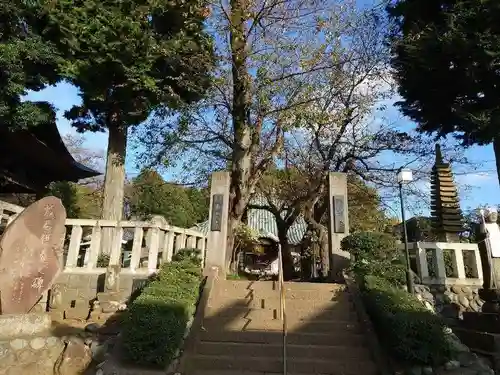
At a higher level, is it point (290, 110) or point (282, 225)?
point (290, 110)

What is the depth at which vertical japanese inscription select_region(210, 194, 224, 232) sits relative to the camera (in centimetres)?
965

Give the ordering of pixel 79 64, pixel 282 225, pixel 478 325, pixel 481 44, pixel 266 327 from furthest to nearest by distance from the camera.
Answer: pixel 282 225, pixel 79 64, pixel 481 44, pixel 478 325, pixel 266 327

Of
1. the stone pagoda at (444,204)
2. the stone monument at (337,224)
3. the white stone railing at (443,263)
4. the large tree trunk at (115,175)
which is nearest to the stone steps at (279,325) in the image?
the stone monument at (337,224)

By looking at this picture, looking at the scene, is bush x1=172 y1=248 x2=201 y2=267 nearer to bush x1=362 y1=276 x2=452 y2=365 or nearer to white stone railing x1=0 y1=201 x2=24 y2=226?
bush x1=362 y1=276 x2=452 y2=365

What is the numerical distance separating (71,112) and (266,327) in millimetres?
10321

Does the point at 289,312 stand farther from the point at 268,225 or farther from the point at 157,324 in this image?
the point at 268,225

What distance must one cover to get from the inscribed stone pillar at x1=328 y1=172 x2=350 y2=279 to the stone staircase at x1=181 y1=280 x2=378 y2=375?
5.16 feet

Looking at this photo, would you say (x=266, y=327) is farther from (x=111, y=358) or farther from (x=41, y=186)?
(x=41, y=186)

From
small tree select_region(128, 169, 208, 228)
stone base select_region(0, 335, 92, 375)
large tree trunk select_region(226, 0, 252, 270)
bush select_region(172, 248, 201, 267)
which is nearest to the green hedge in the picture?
bush select_region(172, 248, 201, 267)

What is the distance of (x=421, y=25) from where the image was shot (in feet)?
36.9

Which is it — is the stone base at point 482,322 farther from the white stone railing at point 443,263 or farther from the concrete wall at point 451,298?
the white stone railing at point 443,263

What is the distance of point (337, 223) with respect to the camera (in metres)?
9.93

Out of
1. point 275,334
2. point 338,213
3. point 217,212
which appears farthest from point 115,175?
point 275,334

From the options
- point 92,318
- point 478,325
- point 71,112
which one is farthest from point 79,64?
point 478,325
